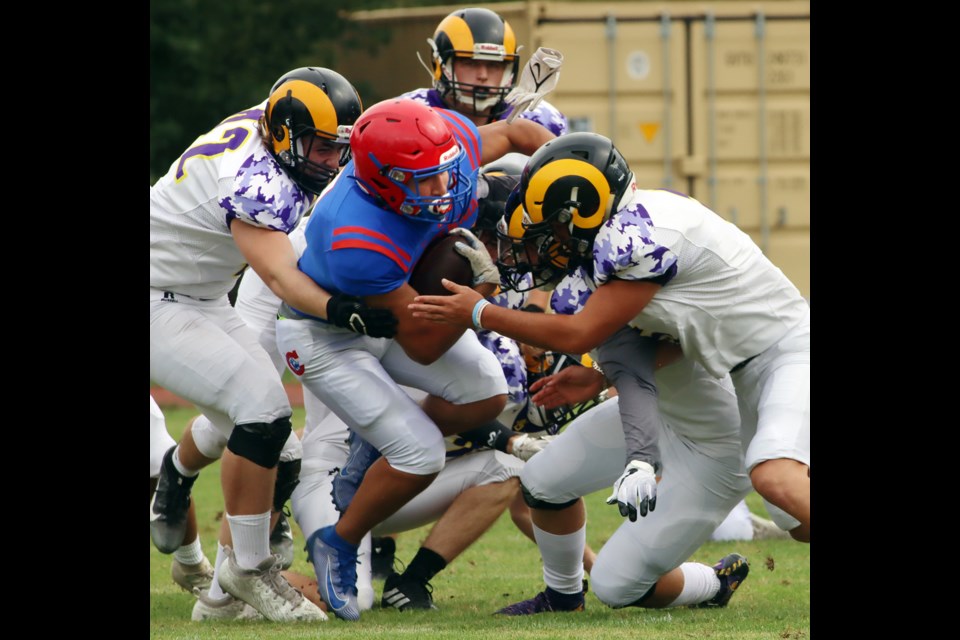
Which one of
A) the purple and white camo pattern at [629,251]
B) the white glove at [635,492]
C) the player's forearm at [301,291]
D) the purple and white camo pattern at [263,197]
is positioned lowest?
the white glove at [635,492]

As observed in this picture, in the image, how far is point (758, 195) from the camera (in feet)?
41.2

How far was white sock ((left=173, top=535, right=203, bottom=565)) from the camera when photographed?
591 cm

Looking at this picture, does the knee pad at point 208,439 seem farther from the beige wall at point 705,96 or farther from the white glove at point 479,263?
the beige wall at point 705,96

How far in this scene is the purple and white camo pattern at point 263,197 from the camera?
499cm

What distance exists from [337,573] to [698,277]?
5.68ft

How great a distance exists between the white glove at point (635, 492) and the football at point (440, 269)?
93 cm

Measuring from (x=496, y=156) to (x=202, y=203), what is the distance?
120 centimetres

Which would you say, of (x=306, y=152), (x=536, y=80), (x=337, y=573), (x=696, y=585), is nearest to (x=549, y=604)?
(x=696, y=585)

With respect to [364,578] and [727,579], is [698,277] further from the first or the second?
[364,578]

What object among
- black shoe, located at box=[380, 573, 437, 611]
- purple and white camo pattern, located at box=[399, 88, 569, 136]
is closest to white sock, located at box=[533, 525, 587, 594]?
black shoe, located at box=[380, 573, 437, 611]

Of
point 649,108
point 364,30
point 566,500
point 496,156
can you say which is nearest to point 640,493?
point 566,500

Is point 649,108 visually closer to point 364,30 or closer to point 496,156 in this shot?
point 364,30

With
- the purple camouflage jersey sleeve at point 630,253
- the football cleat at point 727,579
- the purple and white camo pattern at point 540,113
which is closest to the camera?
the purple camouflage jersey sleeve at point 630,253

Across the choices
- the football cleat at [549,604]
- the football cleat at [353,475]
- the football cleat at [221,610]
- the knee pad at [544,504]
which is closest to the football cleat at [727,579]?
the football cleat at [549,604]
